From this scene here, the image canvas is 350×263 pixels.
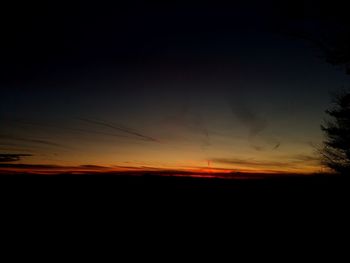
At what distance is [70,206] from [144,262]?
271 inches

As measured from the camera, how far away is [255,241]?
9.04 meters

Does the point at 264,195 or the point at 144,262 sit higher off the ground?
the point at 264,195

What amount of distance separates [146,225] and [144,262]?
3.37m

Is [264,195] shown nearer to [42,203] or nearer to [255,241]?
[255,241]

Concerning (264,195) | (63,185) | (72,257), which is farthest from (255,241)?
(63,185)

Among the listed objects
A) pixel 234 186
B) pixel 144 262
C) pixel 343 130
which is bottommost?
pixel 144 262

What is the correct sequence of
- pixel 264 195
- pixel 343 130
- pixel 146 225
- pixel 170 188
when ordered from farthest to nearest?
pixel 343 130, pixel 170 188, pixel 264 195, pixel 146 225

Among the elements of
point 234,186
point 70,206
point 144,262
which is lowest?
point 144,262

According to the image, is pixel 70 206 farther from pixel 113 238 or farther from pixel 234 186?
pixel 234 186

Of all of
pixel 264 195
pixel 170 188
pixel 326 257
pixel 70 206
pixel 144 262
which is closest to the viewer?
pixel 144 262

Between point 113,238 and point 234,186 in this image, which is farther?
point 234,186

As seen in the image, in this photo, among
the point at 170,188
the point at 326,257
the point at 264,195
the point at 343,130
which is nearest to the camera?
the point at 326,257

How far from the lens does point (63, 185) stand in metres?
18.7

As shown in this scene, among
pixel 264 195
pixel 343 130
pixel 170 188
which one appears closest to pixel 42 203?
pixel 170 188
